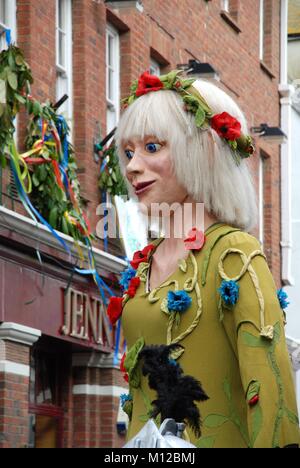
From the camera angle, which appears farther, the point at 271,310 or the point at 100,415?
the point at 100,415

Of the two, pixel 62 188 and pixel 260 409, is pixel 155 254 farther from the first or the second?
pixel 62 188

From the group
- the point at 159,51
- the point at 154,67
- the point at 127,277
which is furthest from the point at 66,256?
the point at 127,277

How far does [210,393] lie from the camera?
13.5 ft

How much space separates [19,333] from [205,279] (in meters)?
9.26

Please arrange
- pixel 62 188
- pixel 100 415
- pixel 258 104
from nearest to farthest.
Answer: pixel 62 188, pixel 100 415, pixel 258 104

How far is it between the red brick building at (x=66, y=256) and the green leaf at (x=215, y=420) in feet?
28.5

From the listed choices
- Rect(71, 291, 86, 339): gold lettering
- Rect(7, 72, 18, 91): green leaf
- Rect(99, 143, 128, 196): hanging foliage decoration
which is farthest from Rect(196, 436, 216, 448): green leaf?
Rect(99, 143, 128, 196): hanging foliage decoration

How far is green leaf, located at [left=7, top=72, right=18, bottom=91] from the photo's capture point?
11922 millimetres

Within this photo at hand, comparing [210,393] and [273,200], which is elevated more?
[273,200]

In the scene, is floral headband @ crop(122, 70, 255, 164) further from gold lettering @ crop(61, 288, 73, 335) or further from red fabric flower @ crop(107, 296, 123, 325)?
gold lettering @ crop(61, 288, 73, 335)

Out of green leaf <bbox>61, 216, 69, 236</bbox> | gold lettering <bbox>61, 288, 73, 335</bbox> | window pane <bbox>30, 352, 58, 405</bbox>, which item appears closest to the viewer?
green leaf <bbox>61, 216, 69, 236</bbox>

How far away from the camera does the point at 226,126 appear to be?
434 cm

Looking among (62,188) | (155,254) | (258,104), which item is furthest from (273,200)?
(155,254)

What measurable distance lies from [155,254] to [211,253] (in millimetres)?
303
